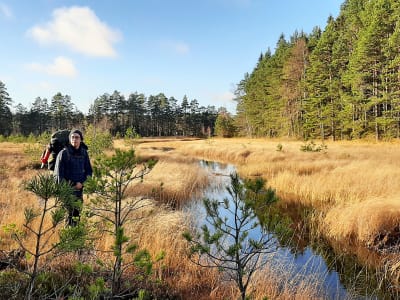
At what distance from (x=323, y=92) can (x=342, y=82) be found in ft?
7.36

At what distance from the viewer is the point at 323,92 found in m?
33.8

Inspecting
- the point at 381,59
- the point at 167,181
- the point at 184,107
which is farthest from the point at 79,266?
the point at 184,107

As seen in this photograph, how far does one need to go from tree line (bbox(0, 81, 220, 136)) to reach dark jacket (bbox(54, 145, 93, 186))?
172 feet

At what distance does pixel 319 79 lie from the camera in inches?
1350

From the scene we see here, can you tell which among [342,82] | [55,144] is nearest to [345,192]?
[55,144]

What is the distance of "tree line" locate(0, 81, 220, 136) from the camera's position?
61500 mm

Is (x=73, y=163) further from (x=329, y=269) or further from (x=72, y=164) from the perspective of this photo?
(x=329, y=269)

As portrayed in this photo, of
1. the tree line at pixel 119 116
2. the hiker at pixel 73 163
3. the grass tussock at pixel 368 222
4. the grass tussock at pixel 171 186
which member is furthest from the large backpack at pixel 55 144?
the tree line at pixel 119 116

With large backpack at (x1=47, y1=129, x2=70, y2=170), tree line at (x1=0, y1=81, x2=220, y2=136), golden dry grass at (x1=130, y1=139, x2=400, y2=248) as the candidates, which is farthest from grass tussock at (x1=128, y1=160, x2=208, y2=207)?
tree line at (x1=0, y1=81, x2=220, y2=136)

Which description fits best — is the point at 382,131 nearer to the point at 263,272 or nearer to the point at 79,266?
the point at 263,272

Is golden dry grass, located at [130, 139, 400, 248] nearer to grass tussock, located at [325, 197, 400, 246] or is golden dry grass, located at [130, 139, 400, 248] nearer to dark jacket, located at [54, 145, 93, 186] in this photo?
grass tussock, located at [325, 197, 400, 246]

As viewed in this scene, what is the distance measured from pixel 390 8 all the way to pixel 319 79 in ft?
30.2

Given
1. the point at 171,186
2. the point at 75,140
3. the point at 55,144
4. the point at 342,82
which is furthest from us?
the point at 342,82

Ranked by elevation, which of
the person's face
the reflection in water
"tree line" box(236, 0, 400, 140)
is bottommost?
the reflection in water
